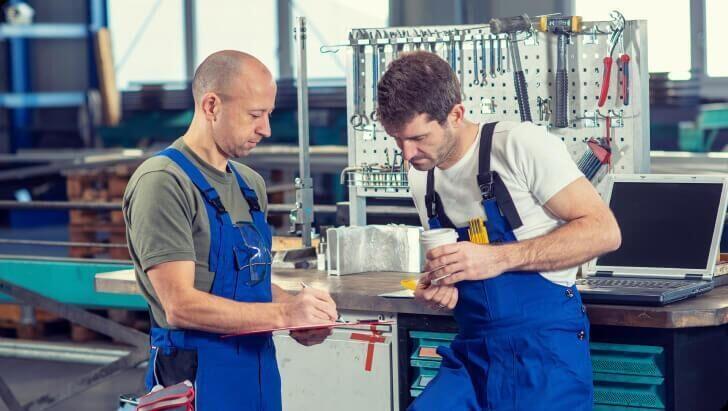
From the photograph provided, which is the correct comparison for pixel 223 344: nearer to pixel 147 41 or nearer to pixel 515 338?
pixel 515 338

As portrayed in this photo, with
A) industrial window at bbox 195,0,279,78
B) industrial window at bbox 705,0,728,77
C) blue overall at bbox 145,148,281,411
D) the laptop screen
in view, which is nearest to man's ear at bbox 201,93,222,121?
blue overall at bbox 145,148,281,411

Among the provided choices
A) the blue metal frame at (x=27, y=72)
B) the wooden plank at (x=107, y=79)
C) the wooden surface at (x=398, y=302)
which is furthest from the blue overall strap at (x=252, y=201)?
the blue metal frame at (x=27, y=72)

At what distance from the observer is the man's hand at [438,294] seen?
98.0 inches

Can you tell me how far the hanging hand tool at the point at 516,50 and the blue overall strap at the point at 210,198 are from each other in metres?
1.40

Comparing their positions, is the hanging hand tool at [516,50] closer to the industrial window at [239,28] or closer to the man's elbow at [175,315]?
the man's elbow at [175,315]

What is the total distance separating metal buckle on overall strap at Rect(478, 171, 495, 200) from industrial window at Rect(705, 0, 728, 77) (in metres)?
6.71

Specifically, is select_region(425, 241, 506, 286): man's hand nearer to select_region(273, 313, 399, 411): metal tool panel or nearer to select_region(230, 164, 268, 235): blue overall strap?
select_region(230, 164, 268, 235): blue overall strap

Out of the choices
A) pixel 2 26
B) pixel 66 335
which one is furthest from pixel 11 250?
pixel 2 26

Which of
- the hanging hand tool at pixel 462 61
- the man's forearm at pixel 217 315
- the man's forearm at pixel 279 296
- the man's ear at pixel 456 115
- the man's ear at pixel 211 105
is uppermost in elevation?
the hanging hand tool at pixel 462 61

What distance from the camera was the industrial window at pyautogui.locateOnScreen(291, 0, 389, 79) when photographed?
1102cm

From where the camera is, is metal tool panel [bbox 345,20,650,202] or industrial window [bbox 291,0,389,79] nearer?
metal tool panel [bbox 345,20,650,202]

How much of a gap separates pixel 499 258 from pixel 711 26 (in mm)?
6912

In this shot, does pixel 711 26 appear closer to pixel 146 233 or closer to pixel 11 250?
pixel 11 250

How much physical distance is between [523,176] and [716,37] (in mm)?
6865
